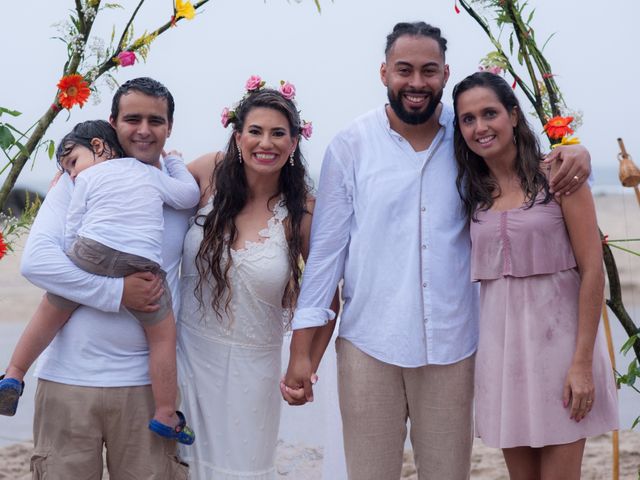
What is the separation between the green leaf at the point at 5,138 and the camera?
2.85m

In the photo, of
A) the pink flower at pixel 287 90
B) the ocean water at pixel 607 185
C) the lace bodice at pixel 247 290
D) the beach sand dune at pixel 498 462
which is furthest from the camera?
the ocean water at pixel 607 185

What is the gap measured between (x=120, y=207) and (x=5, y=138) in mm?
477

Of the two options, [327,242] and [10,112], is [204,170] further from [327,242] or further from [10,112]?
[10,112]

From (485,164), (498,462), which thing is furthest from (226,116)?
(498,462)

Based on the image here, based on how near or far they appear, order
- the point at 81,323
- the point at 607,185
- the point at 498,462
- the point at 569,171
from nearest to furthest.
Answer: the point at 569,171, the point at 81,323, the point at 498,462, the point at 607,185

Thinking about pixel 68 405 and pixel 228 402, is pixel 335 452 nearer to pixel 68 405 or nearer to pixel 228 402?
pixel 228 402

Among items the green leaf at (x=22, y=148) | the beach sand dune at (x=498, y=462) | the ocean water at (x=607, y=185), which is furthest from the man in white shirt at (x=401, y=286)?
the ocean water at (x=607, y=185)

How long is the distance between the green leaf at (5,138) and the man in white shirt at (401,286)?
40.1 inches

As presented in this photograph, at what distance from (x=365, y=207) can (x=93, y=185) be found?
85cm

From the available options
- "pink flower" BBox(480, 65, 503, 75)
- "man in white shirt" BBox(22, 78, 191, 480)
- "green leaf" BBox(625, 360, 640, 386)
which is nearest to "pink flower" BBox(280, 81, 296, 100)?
"pink flower" BBox(480, 65, 503, 75)

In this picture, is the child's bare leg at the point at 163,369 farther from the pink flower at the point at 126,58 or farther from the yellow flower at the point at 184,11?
the yellow flower at the point at 184,11

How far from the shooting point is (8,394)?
2693mm

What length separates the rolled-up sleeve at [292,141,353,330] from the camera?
292 centimetres

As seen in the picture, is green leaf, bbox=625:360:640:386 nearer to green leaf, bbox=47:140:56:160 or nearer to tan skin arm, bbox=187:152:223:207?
tan skin arm, bbox=187:152:223:207
